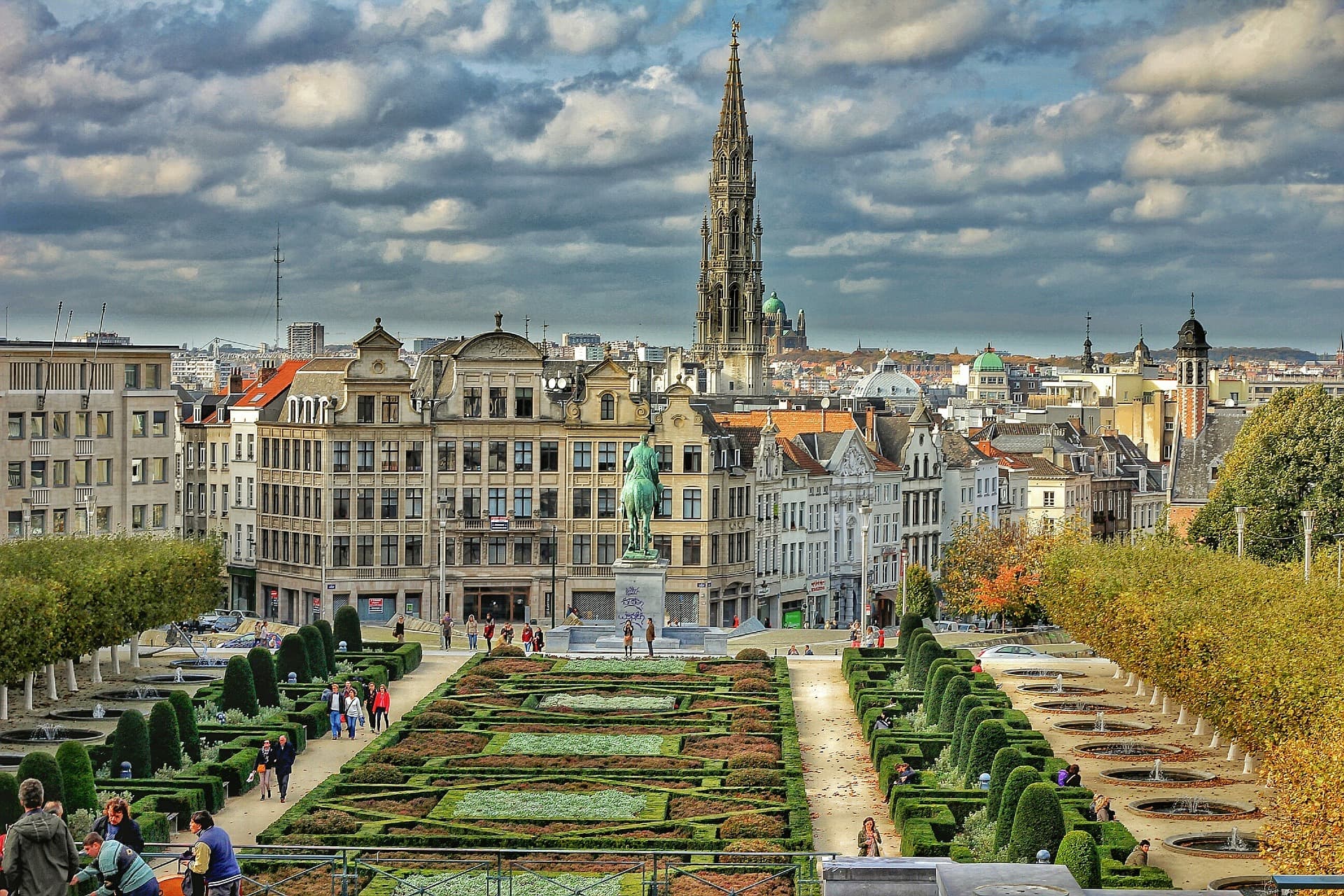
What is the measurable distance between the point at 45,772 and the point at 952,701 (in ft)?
88.2

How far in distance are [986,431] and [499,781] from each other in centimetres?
11389

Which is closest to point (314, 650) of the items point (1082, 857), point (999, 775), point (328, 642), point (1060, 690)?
point (328, 642)

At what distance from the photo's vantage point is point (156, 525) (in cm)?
10081

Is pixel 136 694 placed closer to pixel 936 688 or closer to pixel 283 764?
pixel 283 764

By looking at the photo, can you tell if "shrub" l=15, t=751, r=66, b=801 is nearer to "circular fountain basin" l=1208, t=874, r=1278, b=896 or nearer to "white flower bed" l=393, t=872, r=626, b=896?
"white flower bed" l=393, t=872, r=626, b=896

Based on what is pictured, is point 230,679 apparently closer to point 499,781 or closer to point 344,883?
point 499,781

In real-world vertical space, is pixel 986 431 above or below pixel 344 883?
above

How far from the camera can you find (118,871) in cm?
2908

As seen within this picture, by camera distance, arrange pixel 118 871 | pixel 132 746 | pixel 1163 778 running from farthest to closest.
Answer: pixel 1163 778 < pixel 132 746 < pixel 118 871

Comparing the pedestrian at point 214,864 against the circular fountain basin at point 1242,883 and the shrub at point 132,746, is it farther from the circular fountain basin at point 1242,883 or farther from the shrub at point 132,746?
the circular fountain basin at point 1242,883

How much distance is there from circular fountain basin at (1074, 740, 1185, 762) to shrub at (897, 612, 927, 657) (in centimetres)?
1533

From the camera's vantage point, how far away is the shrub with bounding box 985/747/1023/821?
4609cm

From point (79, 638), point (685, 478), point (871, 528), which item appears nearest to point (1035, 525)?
point (871, 528)

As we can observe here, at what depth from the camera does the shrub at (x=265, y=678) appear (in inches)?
2549
